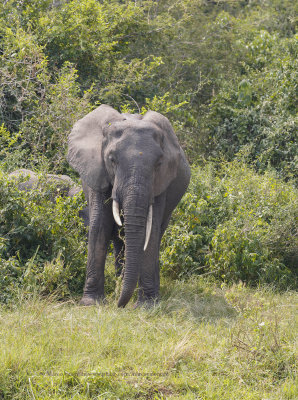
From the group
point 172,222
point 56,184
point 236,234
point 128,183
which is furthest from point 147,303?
point 172,222

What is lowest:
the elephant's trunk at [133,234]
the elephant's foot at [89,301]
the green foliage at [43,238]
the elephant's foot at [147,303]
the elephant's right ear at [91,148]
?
the elephant's foot at [89,301]

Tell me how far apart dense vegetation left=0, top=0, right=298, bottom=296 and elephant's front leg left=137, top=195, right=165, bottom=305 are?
0.80m

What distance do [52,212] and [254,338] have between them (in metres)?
3.20

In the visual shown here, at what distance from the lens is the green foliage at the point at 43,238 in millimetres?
7145

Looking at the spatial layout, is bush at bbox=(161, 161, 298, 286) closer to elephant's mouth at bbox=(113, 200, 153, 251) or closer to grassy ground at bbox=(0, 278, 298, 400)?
elephant's mouth at bbox=(113, 200, 153, 251)

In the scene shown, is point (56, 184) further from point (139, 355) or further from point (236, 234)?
point (139, 355)

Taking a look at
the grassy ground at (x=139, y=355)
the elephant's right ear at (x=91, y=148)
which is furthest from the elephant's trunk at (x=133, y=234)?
the elephant's right ear at (x=91, y=148)

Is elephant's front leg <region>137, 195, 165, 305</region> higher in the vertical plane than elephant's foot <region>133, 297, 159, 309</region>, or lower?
higher

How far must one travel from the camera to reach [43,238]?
25.6 ft

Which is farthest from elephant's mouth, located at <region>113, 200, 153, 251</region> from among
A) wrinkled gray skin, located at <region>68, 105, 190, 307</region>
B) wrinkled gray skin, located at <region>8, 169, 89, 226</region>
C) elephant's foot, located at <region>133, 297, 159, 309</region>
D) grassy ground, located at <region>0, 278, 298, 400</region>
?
wrinkled gray skin, located at <region>8, 169, 89, 226</region>

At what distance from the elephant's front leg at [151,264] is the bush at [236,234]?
1.09 meters

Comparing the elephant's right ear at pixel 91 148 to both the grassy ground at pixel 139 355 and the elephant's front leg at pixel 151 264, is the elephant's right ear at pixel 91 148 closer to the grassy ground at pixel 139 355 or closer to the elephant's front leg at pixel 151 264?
the elephant's front leg at pixel 151 264

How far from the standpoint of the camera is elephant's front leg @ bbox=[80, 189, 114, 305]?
279 inches

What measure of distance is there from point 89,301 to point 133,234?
98cm
